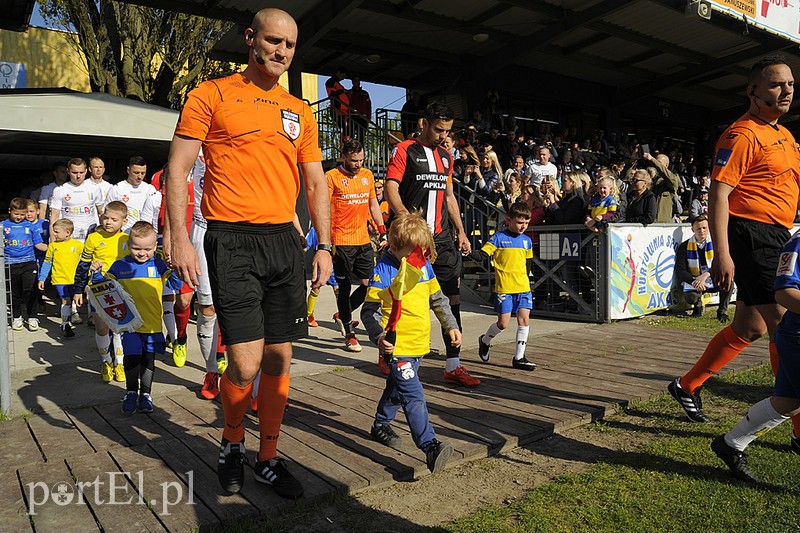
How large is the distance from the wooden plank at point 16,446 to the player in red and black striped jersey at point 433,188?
9.73 ft

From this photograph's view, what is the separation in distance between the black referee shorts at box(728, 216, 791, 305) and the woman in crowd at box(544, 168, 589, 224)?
→ 18.0 ft

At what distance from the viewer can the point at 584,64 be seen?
19.1 metres

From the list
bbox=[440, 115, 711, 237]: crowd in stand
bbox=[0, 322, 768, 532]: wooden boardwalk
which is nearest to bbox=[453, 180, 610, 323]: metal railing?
bbox=[440, 115, 711, 237]: crowd in stand

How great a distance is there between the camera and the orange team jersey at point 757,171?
3.55 meters

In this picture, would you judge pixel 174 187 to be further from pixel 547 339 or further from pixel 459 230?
pixel 547 339

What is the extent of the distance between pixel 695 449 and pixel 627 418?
2.21ft

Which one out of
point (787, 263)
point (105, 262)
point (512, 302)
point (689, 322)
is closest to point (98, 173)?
point (105, 262)

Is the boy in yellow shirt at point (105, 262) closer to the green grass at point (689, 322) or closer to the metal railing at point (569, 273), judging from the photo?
the metal railing at point (569, 273)

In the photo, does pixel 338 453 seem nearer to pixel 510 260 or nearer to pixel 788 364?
pixel 788 364

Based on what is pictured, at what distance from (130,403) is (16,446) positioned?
2.51ft

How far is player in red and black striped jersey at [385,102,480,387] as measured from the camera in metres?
5.00

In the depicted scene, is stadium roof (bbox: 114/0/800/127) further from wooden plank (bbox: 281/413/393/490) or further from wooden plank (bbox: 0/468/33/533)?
wooden plank (bbox: 0/468/33/533)

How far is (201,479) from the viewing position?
3.13 meters

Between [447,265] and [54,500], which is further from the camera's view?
[447,265]
